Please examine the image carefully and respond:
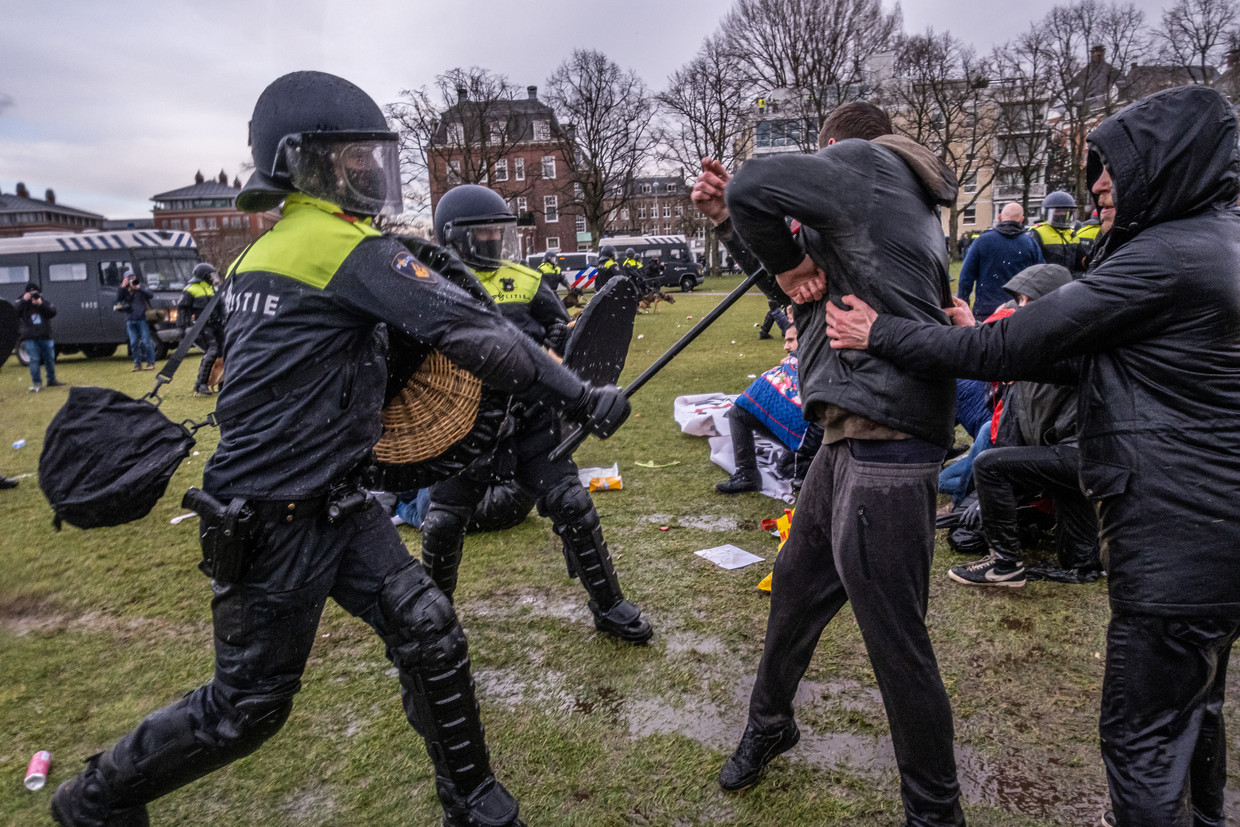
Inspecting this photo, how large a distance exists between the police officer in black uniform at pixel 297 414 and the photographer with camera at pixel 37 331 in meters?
14.1

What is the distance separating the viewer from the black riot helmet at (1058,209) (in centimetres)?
830

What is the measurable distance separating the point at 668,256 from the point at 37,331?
2871 centimetres

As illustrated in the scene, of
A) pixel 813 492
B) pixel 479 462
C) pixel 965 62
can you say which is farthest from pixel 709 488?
pixel 965 62

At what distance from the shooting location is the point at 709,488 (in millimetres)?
6055

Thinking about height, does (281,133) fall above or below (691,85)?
below

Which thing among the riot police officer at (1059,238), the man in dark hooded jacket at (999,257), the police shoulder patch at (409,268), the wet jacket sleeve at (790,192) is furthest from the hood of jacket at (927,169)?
the riot police officer at (1059,238)

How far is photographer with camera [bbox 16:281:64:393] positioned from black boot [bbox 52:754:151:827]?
1391 cm

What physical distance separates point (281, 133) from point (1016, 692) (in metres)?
3.27

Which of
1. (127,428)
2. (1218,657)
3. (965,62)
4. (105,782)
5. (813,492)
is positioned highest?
(965,62)

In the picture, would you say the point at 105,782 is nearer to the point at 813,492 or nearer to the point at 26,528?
the point at 813,492

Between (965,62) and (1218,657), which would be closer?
(1218,657)

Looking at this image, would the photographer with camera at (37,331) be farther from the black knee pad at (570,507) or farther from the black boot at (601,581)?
the black boot at (601,581)

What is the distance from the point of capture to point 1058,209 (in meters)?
8.38

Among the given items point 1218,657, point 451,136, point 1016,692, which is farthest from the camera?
point 451,136
